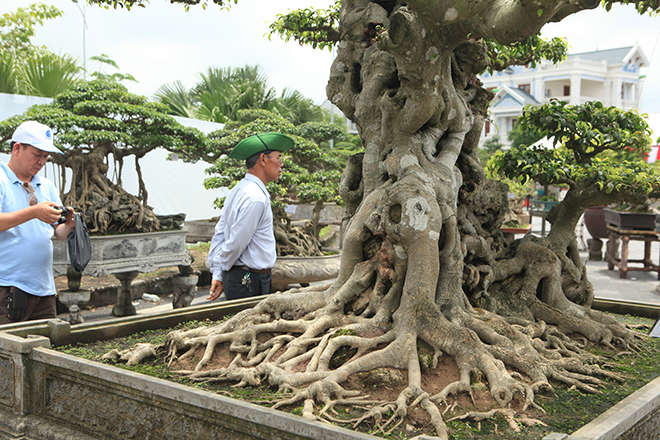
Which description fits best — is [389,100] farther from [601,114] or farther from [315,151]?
[315,151]

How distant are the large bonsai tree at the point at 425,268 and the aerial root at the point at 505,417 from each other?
0.10 metres

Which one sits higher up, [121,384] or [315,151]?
[315,151]

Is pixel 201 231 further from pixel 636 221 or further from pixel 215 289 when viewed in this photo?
pixel 636 221

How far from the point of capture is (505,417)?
7.10 feet

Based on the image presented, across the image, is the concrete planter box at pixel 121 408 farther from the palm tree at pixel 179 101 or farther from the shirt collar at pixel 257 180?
the palm tree at pixel 179 101

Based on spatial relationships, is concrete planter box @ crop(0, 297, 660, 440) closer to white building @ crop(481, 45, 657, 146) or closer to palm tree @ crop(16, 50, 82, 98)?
palm tree @ crop(16, 50, 82, 98)

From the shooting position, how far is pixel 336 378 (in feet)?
7.73

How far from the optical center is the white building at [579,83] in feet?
112

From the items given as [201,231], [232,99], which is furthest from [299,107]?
[201,231]

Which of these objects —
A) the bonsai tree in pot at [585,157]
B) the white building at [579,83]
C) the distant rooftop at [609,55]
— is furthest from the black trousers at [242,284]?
the distant rooftop at [609,55]

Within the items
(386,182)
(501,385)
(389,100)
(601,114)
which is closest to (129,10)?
(389,100)

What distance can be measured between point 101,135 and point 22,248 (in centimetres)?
313

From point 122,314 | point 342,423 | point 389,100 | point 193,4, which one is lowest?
point 122,314

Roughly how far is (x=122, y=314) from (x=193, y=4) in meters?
4.08
